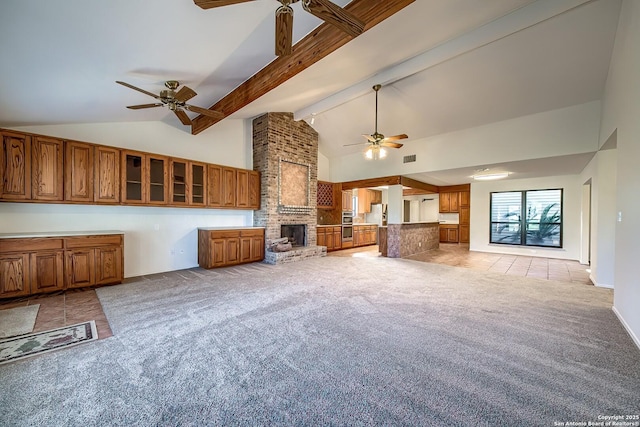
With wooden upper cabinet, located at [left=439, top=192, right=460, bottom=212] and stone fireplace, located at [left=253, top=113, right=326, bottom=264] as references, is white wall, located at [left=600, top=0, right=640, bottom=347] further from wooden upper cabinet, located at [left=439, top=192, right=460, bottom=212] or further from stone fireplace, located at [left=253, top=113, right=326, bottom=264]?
wooden upper cabinet, located at [left=439, top=192, right=460, bottom=212]

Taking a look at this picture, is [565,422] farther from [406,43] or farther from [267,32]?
[406,43]

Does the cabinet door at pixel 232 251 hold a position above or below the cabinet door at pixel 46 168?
below

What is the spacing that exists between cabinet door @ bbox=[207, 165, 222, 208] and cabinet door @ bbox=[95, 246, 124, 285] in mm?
1958

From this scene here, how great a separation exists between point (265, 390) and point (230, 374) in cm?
36

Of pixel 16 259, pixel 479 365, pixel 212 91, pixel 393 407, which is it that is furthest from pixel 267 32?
pixel 16 259

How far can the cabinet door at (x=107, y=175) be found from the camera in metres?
4.29

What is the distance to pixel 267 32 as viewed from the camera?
2.99 meters

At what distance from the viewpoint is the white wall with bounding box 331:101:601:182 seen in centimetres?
476

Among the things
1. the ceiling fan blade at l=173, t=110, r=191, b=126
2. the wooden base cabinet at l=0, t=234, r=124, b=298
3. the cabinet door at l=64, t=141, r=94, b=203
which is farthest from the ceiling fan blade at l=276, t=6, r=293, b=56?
the wooden base cabinet at l=0, t=234, r=124, b=298

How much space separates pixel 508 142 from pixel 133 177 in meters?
7.82

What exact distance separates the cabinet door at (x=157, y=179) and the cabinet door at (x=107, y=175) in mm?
463

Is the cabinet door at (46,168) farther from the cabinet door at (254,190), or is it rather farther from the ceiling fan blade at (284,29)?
the ceiling fan blade at (284,29)

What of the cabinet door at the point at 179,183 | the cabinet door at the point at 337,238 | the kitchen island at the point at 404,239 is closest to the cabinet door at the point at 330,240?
the cabinet door at the point at 337,238

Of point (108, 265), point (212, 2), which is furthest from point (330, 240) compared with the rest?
point (212, 2)
